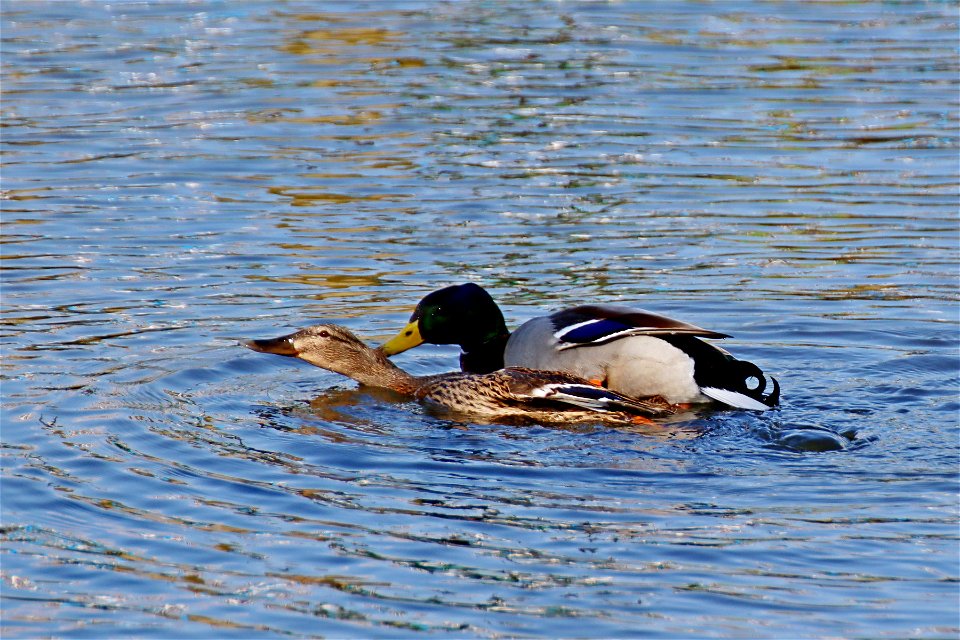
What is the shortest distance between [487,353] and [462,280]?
140cm

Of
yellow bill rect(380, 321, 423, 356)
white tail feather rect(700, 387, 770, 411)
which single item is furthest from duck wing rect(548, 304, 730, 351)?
yellow bill rect(380, 321, 423, 356)

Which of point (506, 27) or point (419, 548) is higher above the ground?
point (506, 27)

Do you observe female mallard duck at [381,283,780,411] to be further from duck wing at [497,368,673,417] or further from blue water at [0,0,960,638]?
blue water at [0,0,960,638]

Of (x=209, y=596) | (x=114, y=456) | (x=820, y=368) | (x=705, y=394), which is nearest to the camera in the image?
(x=209, y=596)

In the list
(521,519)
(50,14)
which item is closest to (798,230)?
(521,519)

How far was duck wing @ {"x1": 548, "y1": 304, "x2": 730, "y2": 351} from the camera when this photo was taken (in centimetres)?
915

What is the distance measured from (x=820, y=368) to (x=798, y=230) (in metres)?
3.10

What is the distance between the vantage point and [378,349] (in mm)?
10195

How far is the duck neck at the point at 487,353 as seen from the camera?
10.3m

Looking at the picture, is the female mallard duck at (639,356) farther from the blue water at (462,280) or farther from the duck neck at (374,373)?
the duck neck at (374,373)

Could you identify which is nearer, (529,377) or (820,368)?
(529,377)

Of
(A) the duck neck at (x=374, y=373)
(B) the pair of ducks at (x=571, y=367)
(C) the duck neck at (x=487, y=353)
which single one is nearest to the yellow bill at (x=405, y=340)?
(B) the pair of ducks at (x=571, y=367)

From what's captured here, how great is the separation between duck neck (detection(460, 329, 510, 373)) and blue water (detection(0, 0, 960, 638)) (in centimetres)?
61

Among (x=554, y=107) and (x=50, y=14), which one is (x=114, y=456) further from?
(x=50, y=14)
